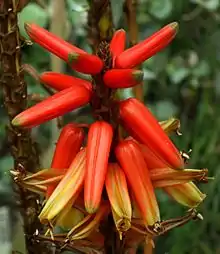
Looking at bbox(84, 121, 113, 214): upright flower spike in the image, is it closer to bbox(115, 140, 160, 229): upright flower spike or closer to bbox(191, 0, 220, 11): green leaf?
bbox(115, 140, 160, 229): upright flower spike

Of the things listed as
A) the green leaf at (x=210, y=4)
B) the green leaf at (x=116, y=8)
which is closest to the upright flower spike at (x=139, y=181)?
the green leaf at (x=116, y=8)

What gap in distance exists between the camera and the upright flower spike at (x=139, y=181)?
650 millimetres

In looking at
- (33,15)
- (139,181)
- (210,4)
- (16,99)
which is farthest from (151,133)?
(210,4)

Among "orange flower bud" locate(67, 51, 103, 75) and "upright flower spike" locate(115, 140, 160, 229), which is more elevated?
"orange flower bud" locate(67, 51, 103, 75)

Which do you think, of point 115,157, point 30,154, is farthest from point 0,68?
point 115,157

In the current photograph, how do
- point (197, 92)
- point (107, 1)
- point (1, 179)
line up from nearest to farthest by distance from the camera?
point (107, 1), point (1, 179), point (197, 92)

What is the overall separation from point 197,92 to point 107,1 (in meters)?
1.02

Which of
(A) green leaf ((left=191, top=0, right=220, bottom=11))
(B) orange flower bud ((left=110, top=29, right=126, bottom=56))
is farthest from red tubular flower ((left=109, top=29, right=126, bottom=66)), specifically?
(A) green leaf ((left=191, top=0, right=220, bottom=11))

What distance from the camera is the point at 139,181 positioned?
2.14ft

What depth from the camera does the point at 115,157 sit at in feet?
2.23

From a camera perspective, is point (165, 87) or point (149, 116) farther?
point (165, 87)

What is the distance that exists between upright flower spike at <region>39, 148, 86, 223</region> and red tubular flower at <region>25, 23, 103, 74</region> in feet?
0.28

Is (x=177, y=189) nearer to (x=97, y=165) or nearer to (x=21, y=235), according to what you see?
(x=97, y=165)

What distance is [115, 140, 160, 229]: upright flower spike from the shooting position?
2.13ft
